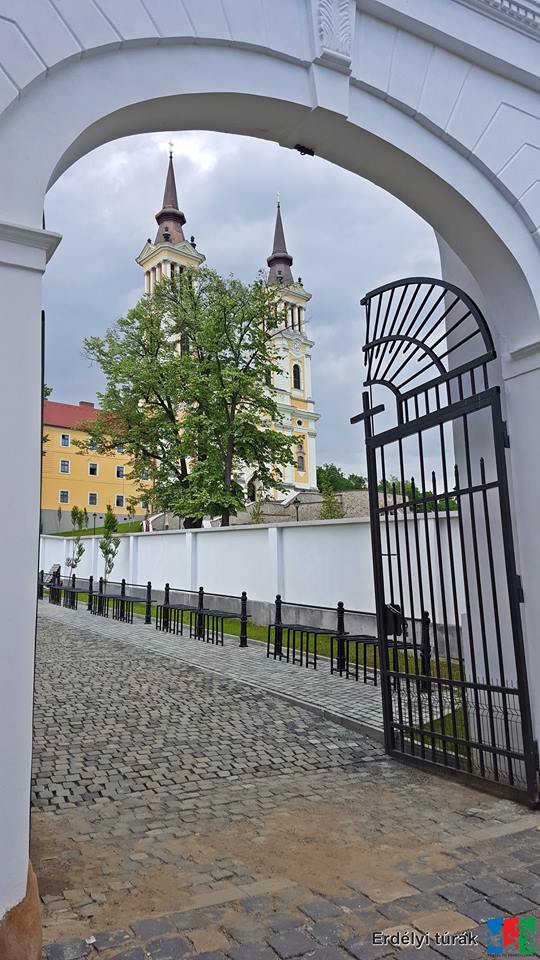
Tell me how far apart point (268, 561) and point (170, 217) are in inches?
1689

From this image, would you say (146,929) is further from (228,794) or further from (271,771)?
(271,771)

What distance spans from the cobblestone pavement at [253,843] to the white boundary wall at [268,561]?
4935 millimetres

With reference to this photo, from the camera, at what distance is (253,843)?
11.9ft

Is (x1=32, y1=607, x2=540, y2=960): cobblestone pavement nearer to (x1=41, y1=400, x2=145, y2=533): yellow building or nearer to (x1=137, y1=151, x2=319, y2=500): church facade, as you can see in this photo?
(x1=137, y1=151, x2=319, y2=500): church facade

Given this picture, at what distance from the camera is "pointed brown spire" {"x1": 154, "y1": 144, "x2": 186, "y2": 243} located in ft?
161

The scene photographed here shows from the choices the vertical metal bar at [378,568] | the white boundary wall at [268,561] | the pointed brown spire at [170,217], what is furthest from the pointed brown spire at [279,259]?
the vertical metal bar at [378,568]

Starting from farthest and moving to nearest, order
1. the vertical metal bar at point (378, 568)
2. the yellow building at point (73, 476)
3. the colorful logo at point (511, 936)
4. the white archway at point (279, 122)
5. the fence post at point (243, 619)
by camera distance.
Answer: the yellow building at point (73, 476)
the fence post at point (243, 619)
the vertical metal bar at point (378, 568)
the white archway at point (279, 122)
the colorful logo at point (511, 936)

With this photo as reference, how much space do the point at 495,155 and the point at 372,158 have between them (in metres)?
0.87

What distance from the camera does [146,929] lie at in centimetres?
263

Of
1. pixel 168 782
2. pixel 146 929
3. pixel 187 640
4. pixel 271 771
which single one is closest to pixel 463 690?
pixel 271 771

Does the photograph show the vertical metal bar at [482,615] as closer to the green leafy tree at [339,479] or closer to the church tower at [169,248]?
the church tower at [169,248]

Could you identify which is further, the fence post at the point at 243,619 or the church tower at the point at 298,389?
the church tower at the point at 298,389

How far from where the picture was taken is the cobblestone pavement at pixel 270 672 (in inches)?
268

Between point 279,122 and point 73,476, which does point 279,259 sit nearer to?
point 73,476
